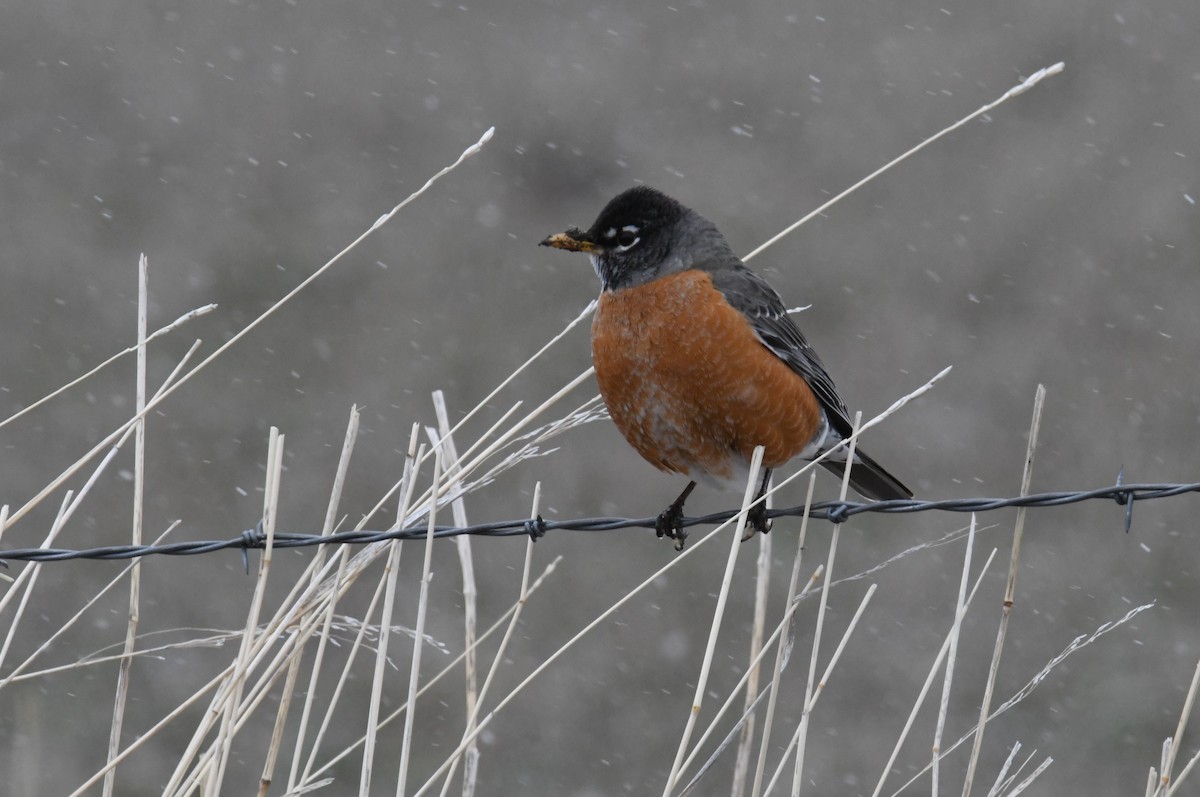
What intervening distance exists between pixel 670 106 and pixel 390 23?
244 cm

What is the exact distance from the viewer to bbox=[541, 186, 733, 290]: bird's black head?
152 inches

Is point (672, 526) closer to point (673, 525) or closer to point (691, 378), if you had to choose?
point (673, 525)

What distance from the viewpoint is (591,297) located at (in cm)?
896

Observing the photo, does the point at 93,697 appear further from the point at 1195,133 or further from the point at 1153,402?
the point at 1195,133

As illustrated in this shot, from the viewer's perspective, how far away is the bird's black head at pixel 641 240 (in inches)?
152

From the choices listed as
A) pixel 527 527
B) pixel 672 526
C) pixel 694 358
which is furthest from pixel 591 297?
pixel 527 527

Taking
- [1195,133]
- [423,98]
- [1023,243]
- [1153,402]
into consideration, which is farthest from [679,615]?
[1195,133]

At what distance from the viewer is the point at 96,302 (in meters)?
9.01

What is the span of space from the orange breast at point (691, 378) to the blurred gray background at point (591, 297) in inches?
130

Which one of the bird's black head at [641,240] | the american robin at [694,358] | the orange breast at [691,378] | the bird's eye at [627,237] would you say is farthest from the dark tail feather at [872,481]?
the bird's eye at [627,237]

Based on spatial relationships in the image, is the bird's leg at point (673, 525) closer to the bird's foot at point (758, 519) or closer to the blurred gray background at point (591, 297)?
the bird's foot at point (758, 519)

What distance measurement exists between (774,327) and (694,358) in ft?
1.19

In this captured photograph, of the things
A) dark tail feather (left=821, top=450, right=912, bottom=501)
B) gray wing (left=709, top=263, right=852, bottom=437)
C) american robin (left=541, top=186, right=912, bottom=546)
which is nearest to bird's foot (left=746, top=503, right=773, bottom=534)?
american robin (left=541, top=186, right=912, bottom=546)

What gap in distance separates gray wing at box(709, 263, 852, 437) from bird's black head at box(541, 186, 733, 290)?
110 millimetres
